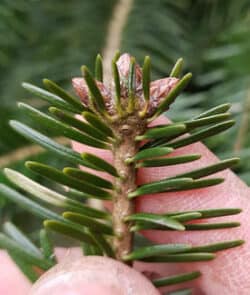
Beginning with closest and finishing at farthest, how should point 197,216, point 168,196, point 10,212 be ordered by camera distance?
point 197,216 → point 168,196 → point 10,212

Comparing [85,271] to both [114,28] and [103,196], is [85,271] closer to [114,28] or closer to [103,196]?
[103,196]

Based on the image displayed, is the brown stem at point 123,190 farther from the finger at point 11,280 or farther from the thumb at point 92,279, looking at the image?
the finger at point 11,280

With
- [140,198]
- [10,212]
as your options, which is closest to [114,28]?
[10,212]

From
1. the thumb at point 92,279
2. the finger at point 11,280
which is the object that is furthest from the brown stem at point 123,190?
the finger at point 11,280

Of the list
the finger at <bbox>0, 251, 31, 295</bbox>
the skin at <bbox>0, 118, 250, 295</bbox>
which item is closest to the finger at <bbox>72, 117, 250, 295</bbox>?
the skin at <bbox>0, 118, 250, 295</bbox>

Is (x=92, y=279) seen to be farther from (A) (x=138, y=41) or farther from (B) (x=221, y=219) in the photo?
(A) (x=138, y=41)
